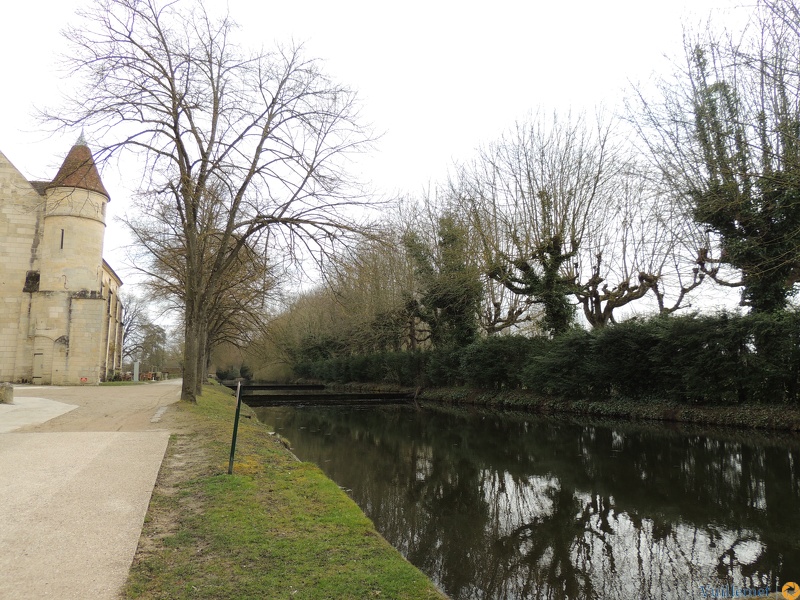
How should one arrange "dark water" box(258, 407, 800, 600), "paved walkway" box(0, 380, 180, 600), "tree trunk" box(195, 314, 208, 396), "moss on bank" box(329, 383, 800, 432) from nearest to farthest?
"paved walkway" box(0, 380, 180, 600)
"dark water" box(258, 407, 800, 600)
"moss on bank" box(329, 383, 800, 432)
"tree trunk" box(195, 314, 208, 396)

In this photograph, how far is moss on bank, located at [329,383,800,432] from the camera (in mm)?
13766

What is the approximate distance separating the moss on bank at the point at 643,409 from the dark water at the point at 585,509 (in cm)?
147

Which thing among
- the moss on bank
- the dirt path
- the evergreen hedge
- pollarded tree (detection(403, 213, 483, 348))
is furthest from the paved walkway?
pollarded tree (detection(403, 213, 483, 348))

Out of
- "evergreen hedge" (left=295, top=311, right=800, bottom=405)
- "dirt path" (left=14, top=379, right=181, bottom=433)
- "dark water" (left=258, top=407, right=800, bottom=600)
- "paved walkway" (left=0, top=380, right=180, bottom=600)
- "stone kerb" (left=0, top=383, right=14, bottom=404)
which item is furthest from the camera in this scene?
"stone kerb" (left=0, top=383, right=14, bottom=404)

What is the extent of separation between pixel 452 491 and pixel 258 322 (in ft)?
74.3

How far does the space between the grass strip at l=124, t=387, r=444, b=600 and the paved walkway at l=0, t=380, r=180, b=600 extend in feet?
0.67

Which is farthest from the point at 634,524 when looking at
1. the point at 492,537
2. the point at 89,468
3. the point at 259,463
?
the point at 89,468

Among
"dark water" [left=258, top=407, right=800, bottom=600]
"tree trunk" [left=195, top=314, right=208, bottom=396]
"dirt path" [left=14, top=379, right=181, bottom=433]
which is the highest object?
"tree trunk" [left=195, top=314, right=208, bottom=396]

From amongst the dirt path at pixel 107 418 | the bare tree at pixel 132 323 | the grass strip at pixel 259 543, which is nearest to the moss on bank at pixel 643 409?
the grass strip at pixel 259 543

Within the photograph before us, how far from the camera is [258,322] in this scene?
96.1 feet

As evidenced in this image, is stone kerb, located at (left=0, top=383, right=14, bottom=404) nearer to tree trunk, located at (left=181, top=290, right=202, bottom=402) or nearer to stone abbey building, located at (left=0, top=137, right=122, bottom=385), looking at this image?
tree trunk, located at (left=181, top=290, right=202, bottom=402)

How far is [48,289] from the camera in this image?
89.2 feet

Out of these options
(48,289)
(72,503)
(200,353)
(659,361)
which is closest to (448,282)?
(659,361)

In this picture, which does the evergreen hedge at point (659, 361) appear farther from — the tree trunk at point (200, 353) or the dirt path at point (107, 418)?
the dirt path at point (107, 418)
